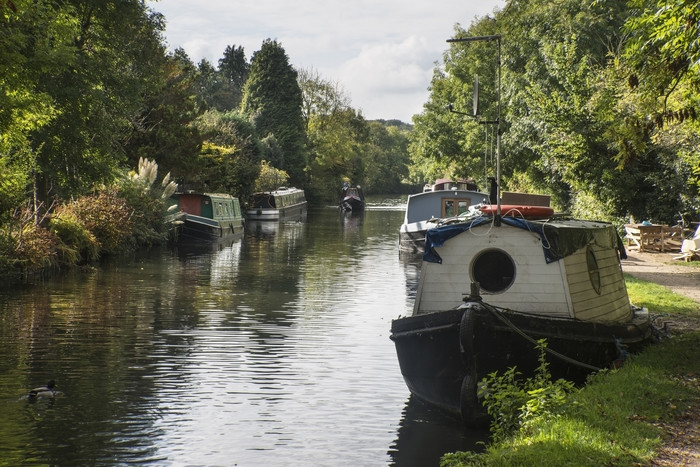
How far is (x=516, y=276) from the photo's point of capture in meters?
11.4

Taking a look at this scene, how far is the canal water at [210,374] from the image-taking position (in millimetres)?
9430

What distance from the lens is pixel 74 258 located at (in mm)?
25078

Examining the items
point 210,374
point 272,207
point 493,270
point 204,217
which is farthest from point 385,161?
point 493,270

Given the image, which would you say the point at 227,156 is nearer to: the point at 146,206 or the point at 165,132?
the point at 165,132

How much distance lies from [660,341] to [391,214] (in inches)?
2191

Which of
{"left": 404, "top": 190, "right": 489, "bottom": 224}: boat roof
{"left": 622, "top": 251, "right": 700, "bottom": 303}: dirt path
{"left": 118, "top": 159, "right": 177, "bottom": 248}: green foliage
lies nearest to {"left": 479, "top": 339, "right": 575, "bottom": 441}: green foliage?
{"left": 622, "top": 251, "right": 700, "bottom": 303}: dirt path

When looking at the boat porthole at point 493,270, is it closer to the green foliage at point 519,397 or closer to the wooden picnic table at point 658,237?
the green foliage at point 519,397

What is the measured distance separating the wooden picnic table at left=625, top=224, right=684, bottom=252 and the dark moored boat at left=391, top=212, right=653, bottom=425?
1549 cm

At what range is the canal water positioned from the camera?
9.43 metres

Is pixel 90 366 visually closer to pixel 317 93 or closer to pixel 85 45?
pixel 85 45

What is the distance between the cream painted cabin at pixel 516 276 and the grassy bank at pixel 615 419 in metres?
1.06

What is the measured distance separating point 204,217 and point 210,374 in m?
28.0

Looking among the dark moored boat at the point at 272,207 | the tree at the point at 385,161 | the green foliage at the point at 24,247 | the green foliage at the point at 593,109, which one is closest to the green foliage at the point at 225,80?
the tree at the point at 385,161

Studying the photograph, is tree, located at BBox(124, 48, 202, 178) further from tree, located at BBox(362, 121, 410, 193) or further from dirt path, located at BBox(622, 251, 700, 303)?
tree, located at BBox(362, 121, 410, 193)
